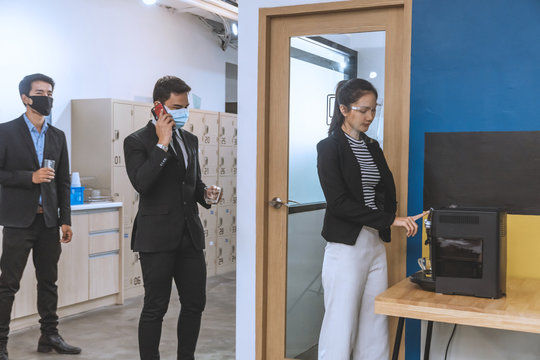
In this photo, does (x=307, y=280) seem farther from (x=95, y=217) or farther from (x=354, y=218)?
(x=95, y=217)

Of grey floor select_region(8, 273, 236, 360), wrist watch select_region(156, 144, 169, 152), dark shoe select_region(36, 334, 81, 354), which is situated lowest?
grey floor select_region(8, 273, 236, 360)

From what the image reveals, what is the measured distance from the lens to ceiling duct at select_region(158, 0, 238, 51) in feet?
22.5

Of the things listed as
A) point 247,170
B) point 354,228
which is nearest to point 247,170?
point 247,170

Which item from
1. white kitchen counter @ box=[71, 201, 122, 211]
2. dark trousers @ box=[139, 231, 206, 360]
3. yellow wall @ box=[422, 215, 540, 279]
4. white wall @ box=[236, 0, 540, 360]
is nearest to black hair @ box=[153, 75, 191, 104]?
white wall @ box=[236, 0, 540, 360]

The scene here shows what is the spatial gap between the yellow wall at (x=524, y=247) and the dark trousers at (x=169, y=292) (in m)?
1.45

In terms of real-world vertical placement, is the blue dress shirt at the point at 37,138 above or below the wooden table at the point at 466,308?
above

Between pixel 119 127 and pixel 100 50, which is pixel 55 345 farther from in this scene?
pixel 100 50

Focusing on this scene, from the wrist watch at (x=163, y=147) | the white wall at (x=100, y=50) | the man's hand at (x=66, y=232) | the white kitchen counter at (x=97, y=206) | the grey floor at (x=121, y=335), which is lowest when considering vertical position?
the grey floor at (x=121, y=335)

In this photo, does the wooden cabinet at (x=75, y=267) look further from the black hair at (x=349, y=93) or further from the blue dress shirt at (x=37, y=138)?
the black hair at (x=349, y=93)

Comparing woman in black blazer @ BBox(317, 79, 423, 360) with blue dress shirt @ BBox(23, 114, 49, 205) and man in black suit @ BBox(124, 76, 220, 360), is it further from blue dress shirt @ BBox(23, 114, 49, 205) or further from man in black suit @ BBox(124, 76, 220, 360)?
blue dress shirt @ BBox(23, 114, 49, 205)

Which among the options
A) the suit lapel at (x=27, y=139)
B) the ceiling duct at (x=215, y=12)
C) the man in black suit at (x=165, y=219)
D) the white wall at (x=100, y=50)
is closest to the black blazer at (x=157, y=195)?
the man in black suit at (x=165, y=219)

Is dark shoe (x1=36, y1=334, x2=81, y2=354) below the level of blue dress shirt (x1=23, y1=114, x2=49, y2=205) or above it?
below

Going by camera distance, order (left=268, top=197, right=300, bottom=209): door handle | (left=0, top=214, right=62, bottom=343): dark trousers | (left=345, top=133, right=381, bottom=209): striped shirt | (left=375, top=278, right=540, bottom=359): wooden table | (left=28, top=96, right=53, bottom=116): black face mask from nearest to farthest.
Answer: (left=375, top=278, right=540, bottom=359): wooden table
(left=345, top=133, right=381, bottom=209): striped shirt
(left=268, top=197, right=300, bottom=209): door handle
(left=0, top=214, right=62, bottom=343): dark trousers
(left=28, top=96, right=53, bottom=116): black face mask

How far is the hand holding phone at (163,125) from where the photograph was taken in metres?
2.91
